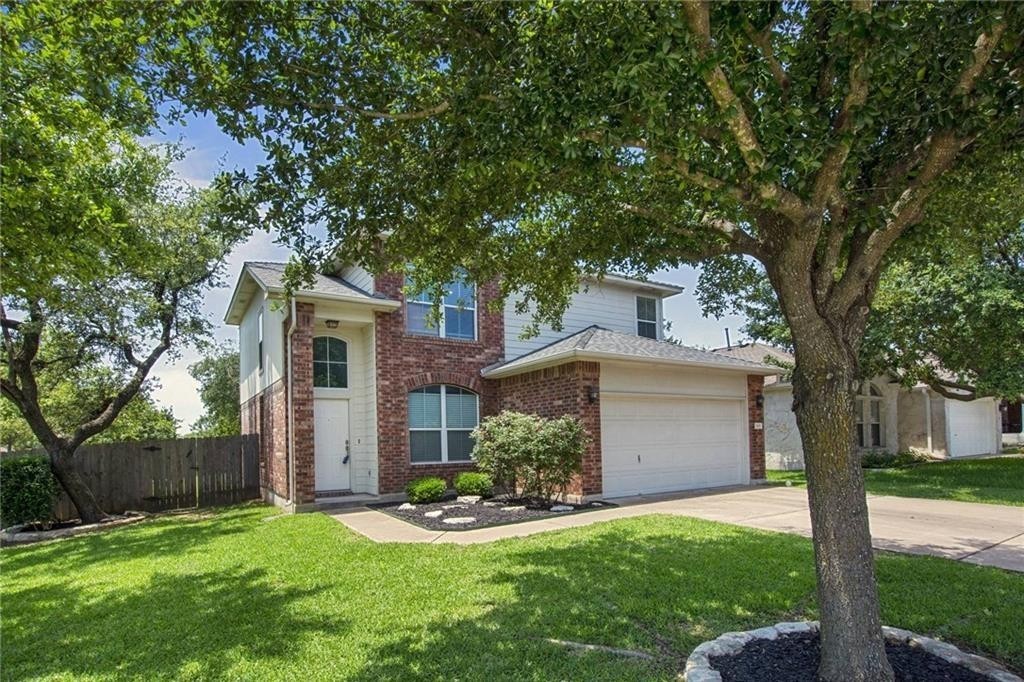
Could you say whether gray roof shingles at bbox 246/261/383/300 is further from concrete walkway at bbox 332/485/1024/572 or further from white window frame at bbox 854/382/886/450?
white window frame at bbox 854/382/886/450

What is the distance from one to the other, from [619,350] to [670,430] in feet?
7.97

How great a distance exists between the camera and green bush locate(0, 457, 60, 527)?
12.3 m

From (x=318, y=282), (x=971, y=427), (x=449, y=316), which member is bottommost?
(x=971, y=427)

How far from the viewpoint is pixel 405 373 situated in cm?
1326

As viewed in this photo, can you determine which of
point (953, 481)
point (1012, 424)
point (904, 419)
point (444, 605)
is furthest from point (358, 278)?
point (1012, 424)

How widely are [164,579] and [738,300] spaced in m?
15.1

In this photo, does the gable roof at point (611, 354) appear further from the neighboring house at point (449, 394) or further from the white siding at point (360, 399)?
the white siding at point (360, 399)

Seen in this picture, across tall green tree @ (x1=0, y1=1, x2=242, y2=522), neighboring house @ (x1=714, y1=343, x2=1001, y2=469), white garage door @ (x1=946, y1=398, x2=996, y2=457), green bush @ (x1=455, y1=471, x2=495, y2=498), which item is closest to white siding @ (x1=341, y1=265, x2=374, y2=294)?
tall green tree @ (x1=0, y1=1, x2=242, y2=522)

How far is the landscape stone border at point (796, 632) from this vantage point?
365 centimetres

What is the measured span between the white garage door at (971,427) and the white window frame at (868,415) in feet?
8.96

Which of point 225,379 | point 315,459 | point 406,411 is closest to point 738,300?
point 406,411

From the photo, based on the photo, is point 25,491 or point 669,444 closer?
point 25,491

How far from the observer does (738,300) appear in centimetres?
1706

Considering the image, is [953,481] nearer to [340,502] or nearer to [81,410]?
[340,502]
